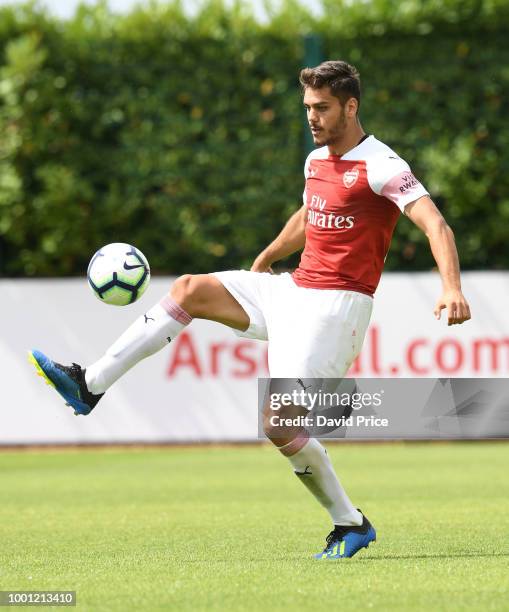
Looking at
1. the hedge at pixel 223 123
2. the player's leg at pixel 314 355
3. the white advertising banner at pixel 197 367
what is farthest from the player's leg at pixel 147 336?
the hedge at pixel 223 123

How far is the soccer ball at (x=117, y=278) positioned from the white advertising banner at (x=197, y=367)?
9.58 m

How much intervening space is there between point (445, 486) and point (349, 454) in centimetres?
443

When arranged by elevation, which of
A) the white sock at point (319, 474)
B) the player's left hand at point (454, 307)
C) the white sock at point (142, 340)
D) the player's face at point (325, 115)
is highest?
the player's face at point (325, 115)

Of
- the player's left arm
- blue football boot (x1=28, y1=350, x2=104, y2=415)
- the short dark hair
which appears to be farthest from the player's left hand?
blue football boot (x1=28, y1=350, x2=104, y2=415)

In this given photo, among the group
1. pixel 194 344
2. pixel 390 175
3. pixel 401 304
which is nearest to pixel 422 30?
pixel 401 304

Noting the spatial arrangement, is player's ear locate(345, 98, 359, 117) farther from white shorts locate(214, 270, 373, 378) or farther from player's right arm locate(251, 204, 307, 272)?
white shorts locate(214, 270, 373, 378)

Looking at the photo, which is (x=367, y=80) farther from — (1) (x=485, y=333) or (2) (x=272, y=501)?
(2) (x=272, y=501)

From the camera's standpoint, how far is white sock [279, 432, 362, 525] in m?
6.96

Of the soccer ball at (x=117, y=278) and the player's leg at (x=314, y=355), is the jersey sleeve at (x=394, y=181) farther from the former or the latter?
the soccer ball at (x=117, y=278)

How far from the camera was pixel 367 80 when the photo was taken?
18.7 meters

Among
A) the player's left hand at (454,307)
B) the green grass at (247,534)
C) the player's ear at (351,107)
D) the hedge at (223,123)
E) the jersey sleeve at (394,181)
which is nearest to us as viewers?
the green grass at (247,534)

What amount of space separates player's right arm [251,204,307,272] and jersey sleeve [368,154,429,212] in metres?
0.71

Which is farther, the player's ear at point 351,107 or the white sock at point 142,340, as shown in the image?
the player's ear at point 351,107

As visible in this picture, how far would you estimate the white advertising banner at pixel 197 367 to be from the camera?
55.3ft
